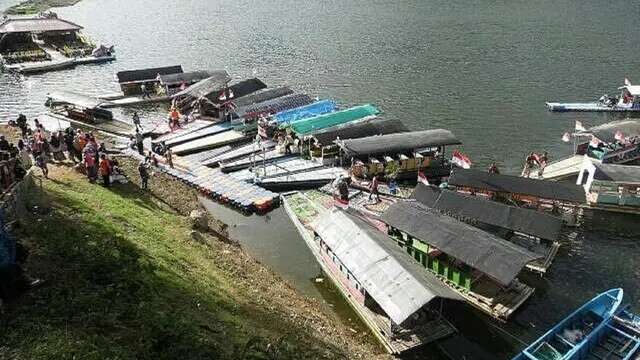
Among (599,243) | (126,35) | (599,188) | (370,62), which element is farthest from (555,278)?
(126,35)

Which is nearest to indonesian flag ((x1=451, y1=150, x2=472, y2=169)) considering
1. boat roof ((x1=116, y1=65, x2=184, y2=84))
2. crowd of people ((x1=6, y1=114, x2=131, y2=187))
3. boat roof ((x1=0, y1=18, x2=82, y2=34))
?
crowd of people ((x1=6, y1=114, x2=131, y2=187))

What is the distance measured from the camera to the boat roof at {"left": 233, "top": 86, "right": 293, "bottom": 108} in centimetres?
5487

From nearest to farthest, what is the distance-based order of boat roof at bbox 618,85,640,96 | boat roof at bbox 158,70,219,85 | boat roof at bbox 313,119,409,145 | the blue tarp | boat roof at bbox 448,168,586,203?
boat roof at bbox 448,168,586,203 < boat roof at bbox 313,119,409,145 < the blue tarp < boat roof at bbox 618,85,640,96 < boat roof at bbox 158,70,219,85

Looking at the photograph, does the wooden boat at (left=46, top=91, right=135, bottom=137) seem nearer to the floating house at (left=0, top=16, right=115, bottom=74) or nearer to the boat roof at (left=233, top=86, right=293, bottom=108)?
the boat roof at (left=233, top=86, right=293, bottom=108)

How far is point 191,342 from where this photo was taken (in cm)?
1916

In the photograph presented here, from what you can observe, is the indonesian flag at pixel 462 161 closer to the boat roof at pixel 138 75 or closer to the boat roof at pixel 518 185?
the boat roof at pixel 518 185

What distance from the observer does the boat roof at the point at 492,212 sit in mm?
31391

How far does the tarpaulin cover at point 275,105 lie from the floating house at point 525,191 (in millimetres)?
21148

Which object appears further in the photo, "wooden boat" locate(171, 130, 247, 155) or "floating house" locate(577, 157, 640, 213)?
"wooden boat" locate(171, 130, 247, 155)

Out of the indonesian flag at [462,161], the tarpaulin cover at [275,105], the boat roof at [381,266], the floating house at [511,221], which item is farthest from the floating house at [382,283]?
the tarpaulin cover at [275,105]

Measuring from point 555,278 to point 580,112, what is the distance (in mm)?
34392

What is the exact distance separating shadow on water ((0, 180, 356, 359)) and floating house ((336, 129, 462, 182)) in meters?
18.7

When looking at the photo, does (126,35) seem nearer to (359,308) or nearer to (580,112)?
(580,112)

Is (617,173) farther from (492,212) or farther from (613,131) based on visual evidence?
(492,212)
